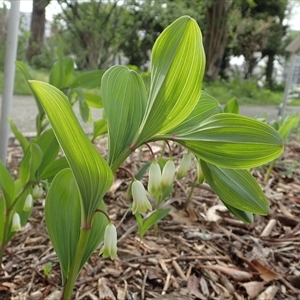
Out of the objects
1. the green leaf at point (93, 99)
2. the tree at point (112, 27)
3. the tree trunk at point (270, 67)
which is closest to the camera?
the green leaf at point (93, 99)

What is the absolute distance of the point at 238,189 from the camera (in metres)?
0.39

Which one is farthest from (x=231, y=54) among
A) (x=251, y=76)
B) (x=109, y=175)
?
(x=109, y=175)

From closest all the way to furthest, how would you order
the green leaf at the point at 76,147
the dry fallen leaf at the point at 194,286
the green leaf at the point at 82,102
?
1. the green leaf at the point at 76,147
2. the dry fallen leaf at the point at 194,286
3. the green leaf at the point at 82,102

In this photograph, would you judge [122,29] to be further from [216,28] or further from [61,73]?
[61,73]

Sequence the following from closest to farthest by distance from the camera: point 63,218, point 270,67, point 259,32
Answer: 1. point 63,218
2. point 259,32
3. point 270,67

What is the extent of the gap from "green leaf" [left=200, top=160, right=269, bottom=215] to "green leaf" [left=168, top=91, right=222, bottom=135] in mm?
47

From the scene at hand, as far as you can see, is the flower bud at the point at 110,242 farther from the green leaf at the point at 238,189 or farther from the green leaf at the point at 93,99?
the green leaf at the point at 93,99

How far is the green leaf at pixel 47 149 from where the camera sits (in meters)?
0.62

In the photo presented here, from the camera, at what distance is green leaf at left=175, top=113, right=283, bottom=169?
1.15ft

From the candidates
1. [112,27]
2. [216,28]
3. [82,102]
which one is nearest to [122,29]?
[112,27]

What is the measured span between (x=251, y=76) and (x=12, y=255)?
512 cm

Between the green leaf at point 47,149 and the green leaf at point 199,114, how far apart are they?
291mm

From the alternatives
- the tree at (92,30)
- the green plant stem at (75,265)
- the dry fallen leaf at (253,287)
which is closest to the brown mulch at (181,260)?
the dry fallen leaf at (253,287)

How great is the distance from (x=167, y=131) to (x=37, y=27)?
5.84 feet
